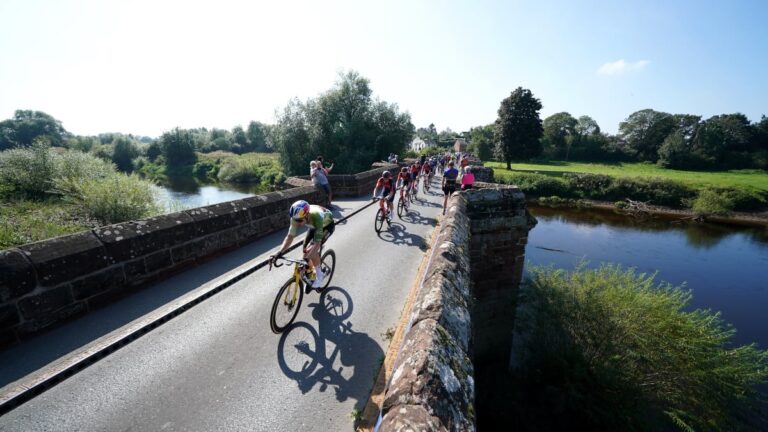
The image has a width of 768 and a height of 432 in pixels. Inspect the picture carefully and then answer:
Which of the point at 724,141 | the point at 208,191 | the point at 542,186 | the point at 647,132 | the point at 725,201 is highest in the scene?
the point at 647,132

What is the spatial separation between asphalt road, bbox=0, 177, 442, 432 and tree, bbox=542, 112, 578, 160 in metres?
81.3

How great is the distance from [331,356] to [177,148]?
7577 cm

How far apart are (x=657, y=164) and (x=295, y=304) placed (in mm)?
80685

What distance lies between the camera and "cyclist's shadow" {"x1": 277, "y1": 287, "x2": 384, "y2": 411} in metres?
3.38

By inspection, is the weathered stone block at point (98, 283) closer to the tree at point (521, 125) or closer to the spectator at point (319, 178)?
the spectator at point (319, 178)

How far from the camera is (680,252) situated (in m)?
24.5

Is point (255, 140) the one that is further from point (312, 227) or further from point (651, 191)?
point (312, 227)

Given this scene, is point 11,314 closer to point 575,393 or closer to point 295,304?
point 295,304

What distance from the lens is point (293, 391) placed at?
10.8 ft

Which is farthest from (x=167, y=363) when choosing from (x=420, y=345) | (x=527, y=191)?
(x=527, y=191)

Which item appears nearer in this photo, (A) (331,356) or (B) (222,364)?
(B) (222,364)

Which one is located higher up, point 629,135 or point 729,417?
point 629,135

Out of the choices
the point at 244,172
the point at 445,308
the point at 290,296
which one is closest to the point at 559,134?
Result: the point at 244,172

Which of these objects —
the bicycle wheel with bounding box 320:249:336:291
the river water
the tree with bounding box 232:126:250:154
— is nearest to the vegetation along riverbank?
the river water
